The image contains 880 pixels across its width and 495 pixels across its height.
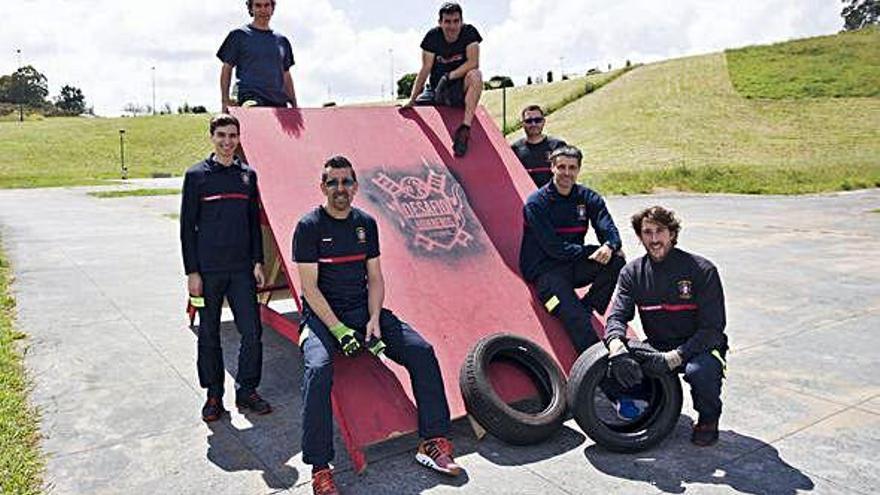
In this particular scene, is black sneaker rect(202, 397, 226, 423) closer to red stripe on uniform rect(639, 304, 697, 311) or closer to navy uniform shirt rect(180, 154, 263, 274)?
navy uniform shirt rect(180, 154, 263, 274)

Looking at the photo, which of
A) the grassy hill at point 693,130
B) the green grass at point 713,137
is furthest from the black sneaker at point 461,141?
the grassy hill at point 693,130

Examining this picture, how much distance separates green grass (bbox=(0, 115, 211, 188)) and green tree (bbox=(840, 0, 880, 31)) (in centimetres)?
7873

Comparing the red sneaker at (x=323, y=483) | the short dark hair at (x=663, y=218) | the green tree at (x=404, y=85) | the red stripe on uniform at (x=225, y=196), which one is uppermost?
the green tree at (x=404, y=85)

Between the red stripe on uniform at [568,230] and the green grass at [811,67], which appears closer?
the red stripe on uniform at [568,230]

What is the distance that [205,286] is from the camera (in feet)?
13.9

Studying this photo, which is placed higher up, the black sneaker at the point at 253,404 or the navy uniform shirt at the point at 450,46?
the navy uniform shirt at the point at 450,46

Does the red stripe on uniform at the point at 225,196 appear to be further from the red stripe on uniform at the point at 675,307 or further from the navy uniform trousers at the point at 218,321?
the red stripe on uniform at the point at 675,307

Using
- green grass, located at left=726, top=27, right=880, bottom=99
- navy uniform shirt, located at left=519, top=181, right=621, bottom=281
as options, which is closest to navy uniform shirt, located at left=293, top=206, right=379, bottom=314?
navy uniform shirt, located at left=519, top=181, right=621, bottom=281

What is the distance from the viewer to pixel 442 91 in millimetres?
6387

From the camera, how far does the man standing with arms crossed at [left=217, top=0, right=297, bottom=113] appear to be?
5.71 m

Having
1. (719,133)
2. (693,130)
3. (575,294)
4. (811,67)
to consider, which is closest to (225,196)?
(575,294)

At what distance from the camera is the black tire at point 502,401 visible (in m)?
3.87

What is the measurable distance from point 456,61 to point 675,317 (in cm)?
310

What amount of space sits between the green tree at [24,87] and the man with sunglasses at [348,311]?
120270 mm
